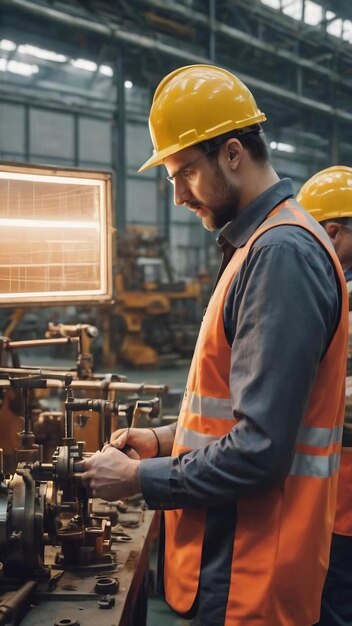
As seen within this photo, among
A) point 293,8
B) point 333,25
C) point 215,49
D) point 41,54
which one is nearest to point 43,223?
point 215,49

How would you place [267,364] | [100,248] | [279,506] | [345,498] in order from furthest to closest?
[100,248] → [345,498] → [279,506] → [267,364]

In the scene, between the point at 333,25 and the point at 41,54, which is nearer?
the point at 333,25

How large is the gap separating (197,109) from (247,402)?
0.64 metres

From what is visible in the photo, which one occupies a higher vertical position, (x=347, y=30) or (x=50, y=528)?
(x=347, y=30)

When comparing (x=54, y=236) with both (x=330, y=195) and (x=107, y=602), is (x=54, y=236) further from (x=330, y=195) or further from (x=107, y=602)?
(x=107, y=602)

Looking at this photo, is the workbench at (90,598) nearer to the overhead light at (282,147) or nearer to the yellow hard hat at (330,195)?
the yellow hard hat at (330,195)

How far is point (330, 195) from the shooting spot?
254cm

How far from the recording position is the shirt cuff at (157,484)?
1.21 m

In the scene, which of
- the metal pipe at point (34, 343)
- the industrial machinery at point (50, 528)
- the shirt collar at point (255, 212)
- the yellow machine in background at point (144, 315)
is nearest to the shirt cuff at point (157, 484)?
the industrial machinery at point (50, 528)

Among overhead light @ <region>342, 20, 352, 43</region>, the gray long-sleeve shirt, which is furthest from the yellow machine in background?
the gray long-sleeve shirt

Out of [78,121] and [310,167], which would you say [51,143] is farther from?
[310,167]

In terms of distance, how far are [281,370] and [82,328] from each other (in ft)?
5.14

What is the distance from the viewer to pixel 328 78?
1134cm

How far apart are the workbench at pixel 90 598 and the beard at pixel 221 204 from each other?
3.19 feet
